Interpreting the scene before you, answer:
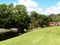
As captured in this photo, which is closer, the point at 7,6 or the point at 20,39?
the point at 20,39

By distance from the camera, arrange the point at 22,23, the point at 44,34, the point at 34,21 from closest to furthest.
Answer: the point at 44,34 < the point at 22,23 < the point at 34,21

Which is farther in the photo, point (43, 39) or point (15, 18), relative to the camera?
point (15, 18)

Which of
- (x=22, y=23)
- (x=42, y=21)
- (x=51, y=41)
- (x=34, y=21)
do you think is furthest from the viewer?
(x=42, y=21)

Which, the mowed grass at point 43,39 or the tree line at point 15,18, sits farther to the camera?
the tree line at point 15,18

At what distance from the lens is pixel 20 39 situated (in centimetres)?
865

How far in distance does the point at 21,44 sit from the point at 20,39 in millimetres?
655

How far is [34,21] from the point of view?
69500 mm

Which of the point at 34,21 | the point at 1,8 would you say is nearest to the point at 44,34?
the point at 1,8

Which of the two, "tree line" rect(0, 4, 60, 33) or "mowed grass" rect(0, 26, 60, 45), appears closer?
"mowed grass" rect(0, 26, 60, 45)

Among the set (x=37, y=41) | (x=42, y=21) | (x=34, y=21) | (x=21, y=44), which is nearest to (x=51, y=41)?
(x=37, y=41)

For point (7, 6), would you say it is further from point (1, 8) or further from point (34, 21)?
point (34, 21)

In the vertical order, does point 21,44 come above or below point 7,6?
below

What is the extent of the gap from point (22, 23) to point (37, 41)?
5418 centimetres

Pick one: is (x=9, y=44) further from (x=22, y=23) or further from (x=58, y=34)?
A: (x=22, y=23)
